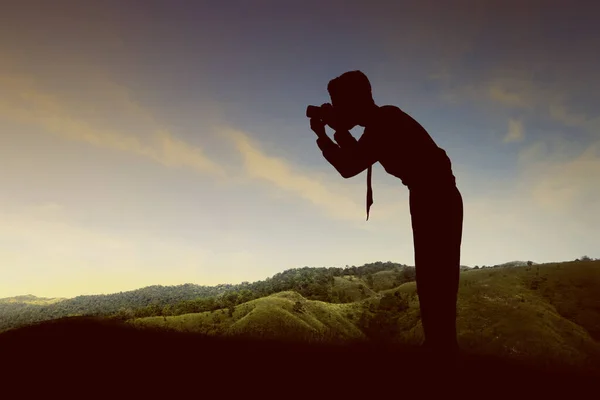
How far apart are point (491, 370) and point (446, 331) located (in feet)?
Result: 1.55

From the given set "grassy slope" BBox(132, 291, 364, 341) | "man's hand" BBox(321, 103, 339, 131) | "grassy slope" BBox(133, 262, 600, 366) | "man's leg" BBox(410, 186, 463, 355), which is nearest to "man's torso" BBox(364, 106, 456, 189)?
"man's leg" BBox(410, 186, 463, 355)

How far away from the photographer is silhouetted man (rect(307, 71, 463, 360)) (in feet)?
11.4

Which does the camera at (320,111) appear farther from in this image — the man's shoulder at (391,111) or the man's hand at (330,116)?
the man's shoulder at (391,111)

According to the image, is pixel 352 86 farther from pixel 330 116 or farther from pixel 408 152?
pixel 408 152

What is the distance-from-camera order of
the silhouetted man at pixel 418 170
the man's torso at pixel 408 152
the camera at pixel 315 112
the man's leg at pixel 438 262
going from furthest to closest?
the camera at pixel 315 112
the man's torso at pixel 408 152
the silhouetted man at pixel 418 170
the man's leg at pixel 438 262

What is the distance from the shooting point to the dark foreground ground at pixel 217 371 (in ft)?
6.59

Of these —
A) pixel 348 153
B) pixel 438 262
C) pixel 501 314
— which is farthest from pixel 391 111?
pixel 501 314

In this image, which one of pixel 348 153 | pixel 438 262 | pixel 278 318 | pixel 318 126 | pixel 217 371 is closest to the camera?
pixel 217 371

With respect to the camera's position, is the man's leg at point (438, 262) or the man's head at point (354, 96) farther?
the man's head at point (354, 96)

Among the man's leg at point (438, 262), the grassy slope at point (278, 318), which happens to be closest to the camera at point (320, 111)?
the man's leg at point (438, 262)

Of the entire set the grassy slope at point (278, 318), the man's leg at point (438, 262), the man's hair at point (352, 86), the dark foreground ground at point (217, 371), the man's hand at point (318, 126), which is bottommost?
the grassy slope at point (278, 318)

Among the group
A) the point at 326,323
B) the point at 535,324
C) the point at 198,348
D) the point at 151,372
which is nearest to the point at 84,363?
the point at 151,372

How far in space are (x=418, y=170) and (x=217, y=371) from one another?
2.93 m

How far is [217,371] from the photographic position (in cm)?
231
